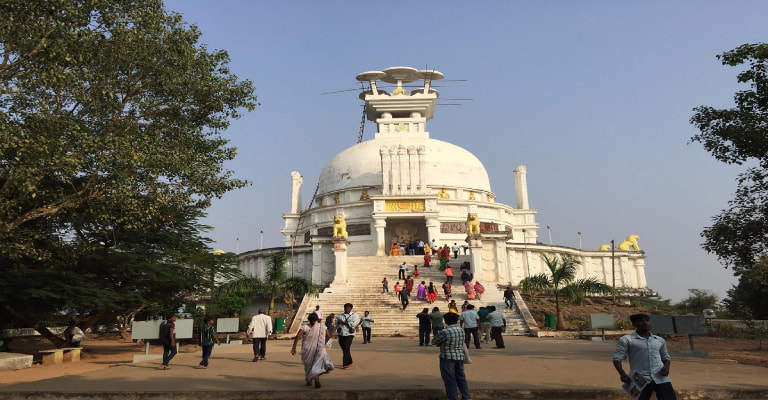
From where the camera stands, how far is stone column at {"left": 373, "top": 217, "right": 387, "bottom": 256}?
3622 cm

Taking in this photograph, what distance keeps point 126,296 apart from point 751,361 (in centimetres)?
1678

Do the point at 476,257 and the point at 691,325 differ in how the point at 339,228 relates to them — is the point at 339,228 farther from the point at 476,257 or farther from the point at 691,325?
the point at 691,325

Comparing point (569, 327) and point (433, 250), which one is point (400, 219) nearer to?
point (433, 250)

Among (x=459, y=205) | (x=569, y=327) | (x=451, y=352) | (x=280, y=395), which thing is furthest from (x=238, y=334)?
(x=459, y=205)

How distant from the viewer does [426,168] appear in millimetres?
44188

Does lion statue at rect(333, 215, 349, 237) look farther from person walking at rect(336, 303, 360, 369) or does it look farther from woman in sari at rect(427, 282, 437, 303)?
person walking at rect(336, 303, 360, 369)

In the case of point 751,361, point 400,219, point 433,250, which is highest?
point 400,219

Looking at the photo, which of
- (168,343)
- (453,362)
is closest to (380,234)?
(168,343)

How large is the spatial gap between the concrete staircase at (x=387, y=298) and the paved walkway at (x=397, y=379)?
809 centimetres

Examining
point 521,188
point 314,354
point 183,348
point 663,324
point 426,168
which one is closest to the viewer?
point 314,354

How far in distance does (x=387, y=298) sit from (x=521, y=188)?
25.8m

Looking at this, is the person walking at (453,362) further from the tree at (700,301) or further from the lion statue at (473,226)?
the tree at (700,301)

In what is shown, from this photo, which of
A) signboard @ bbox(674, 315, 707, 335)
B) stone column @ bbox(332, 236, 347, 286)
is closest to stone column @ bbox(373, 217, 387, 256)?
stone column @ bbox(332, 236, 347, 286)

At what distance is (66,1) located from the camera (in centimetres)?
1227
